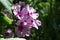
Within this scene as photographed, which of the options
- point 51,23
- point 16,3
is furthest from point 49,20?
point 16,3

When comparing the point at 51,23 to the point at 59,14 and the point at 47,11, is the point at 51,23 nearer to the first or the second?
the point at 47,11

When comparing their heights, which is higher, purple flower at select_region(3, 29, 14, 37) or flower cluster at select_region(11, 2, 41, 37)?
flower cluster at select_region(11, 2, 41, 37)

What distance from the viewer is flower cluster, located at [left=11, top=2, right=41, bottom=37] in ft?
6.80

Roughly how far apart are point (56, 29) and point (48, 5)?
0.43 m

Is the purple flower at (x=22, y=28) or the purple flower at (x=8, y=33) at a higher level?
the purple flower at (x=22, y=28)

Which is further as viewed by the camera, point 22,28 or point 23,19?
point 22,28

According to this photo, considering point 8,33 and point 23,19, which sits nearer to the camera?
point 23,19

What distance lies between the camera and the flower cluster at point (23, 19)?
6.80 feet

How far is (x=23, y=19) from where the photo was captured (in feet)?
6.74

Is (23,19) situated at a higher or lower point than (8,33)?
higher

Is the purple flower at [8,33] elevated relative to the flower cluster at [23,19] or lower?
lower

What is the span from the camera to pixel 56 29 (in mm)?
4473

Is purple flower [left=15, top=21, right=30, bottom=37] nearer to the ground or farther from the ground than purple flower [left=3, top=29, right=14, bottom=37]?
farther from the ground

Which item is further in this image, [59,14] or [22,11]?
[59,14]
